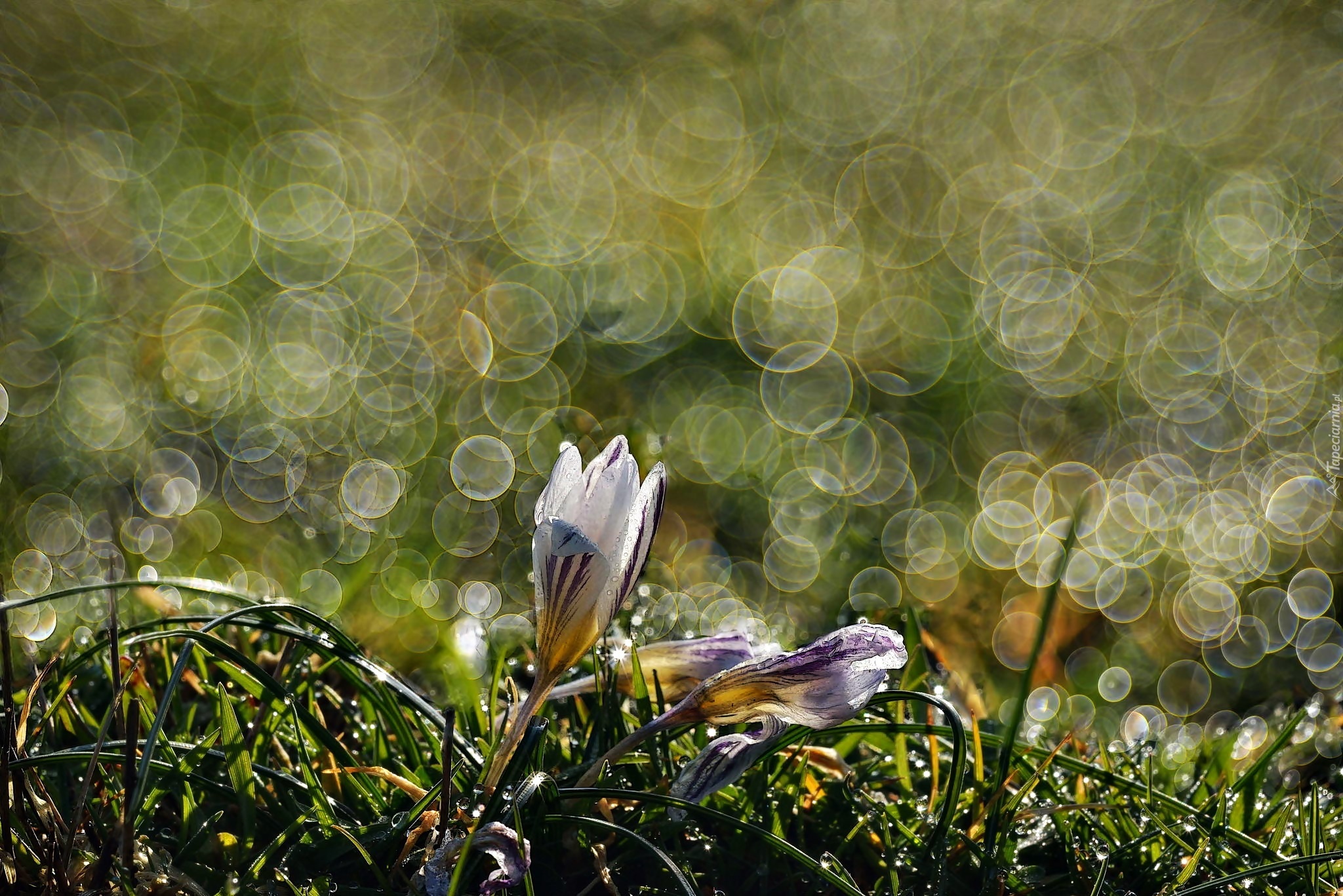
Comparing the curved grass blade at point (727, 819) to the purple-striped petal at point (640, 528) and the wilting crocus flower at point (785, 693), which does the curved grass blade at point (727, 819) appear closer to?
the wilting crocus flower at point (785, 693)

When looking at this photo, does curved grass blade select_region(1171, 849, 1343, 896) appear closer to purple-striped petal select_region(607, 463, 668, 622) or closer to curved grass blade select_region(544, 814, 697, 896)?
curved grass blade select_region(544, 814, 697, 896)

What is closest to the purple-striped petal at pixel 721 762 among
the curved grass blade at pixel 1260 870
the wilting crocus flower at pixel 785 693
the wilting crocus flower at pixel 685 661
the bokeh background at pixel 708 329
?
the wilting crocus flower at pixel 785 693

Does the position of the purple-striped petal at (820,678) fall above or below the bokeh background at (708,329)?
above

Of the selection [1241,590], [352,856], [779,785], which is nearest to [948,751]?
[779,785]

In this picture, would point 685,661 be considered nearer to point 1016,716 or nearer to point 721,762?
point 721,762

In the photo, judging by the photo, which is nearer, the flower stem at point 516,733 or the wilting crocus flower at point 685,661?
the flower stem at point 516,733

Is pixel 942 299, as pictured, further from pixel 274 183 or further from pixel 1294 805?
pixel 1294 805
